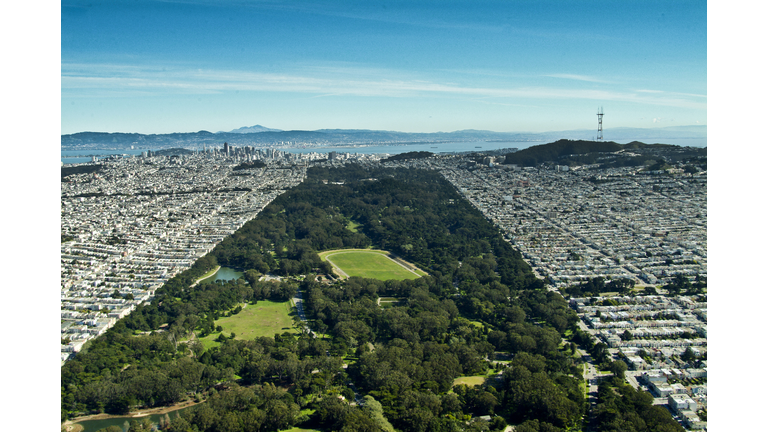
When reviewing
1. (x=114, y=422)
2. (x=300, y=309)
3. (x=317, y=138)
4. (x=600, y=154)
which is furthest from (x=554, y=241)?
(x=317, y=138)

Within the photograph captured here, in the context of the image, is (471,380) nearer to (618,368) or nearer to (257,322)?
(618,368)

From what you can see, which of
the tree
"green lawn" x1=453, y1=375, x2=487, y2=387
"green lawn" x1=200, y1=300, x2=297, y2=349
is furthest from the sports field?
the tree

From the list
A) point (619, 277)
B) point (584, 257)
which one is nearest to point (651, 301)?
point (619, 277)

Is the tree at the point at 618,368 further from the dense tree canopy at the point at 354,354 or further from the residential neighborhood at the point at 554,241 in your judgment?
the dense tree canopy at the point at 354,354

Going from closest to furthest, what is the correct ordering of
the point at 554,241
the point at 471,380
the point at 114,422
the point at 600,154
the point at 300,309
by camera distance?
1. the point at 114,422
2. the point at 471,380
3. the point at 300,309
4. the point at 554,241
5. the point at 600,154

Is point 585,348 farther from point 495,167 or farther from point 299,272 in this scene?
point 495,167
